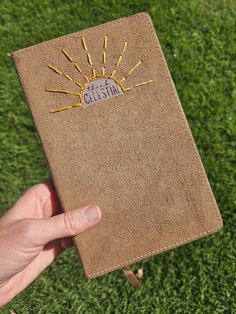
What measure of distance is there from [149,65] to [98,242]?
3.06 feet

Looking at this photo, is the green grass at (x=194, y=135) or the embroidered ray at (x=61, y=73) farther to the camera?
the green grass at (x=194, y=135)

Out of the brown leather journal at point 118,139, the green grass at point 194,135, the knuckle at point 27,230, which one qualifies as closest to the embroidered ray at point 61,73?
the brown leather journal at point 118,139

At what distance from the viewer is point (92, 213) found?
231 cm

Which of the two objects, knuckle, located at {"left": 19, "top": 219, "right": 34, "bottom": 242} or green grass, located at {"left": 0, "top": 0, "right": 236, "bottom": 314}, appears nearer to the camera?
knuckle, located at {"left": 19, "top": 219, "right": 34, "bottom": 242}

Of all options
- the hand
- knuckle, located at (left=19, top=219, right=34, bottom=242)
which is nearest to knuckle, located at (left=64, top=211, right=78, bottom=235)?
the hand

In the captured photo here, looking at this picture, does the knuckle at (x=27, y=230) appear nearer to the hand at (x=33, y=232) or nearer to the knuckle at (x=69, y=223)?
the hand at (x=33, y=232)

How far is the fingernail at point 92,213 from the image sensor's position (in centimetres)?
230

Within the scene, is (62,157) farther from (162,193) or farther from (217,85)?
(217,85)

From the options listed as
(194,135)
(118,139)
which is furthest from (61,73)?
(194,135)

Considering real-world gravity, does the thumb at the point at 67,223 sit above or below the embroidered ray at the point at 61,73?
below

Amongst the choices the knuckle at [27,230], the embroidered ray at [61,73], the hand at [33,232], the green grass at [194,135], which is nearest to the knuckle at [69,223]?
the hand at [33,232]

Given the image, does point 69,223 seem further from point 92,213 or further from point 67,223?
point 92,213

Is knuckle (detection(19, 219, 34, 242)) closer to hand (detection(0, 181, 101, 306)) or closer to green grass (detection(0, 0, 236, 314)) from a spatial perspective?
hand (detection(0, 181, 101, 306))

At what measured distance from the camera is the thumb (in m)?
2.31
